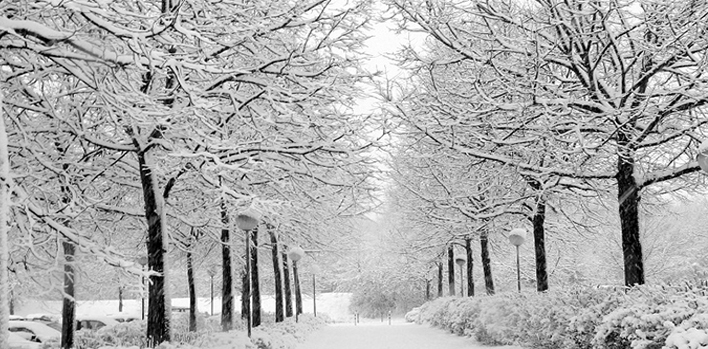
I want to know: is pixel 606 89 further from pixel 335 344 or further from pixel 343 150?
pixel 335 344

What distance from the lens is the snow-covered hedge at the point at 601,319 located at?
18.7ft

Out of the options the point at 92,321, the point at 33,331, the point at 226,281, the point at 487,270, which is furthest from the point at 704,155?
the point at 92,321

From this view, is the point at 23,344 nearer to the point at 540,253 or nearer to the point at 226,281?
the point at 226,281

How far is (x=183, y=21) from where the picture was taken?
7363 mm

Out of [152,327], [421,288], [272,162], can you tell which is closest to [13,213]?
[152,327]

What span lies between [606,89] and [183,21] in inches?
268

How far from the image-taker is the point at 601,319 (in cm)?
752

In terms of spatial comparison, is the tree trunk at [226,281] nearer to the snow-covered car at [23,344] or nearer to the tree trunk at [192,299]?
the tree trunk at [192,299]

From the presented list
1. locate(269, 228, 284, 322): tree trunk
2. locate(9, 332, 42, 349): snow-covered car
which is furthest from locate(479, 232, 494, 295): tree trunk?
locate(9, 332, 42, 349): snow-covered car

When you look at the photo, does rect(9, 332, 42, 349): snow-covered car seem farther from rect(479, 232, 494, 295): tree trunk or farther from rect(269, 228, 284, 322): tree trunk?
rect(479, 232, 494, 295): tree trunk

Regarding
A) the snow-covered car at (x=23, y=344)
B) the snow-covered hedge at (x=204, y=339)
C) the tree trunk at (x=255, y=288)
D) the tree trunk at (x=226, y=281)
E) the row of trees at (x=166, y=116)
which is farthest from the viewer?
the tree trunk at (x=255, y=288)

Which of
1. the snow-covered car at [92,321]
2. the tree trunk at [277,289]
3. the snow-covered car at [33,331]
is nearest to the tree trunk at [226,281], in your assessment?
the tree trunk at [277,289]

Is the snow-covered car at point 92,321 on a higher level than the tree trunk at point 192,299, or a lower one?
lower

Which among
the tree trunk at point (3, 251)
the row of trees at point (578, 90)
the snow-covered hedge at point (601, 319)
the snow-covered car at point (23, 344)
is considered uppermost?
the row of trees at point (578, 90)
